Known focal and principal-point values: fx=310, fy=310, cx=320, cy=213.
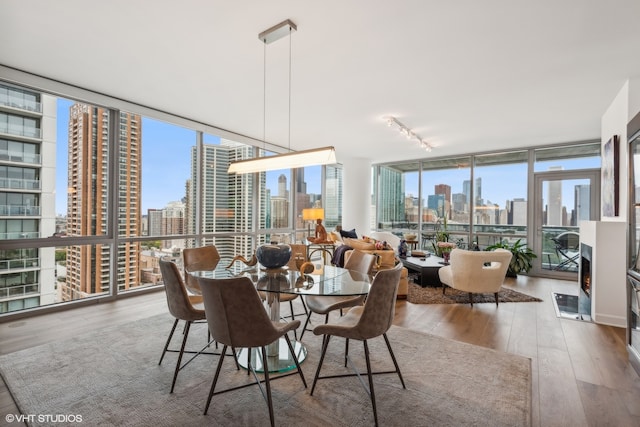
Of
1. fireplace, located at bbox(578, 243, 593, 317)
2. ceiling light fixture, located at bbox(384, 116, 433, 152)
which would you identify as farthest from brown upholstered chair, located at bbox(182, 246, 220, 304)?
fireplace, located at bbox(578, 243, 593, 317)

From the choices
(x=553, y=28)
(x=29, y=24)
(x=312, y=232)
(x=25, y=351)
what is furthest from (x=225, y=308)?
(x=312, y=232)

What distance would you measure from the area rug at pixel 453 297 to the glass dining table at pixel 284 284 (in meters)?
2.22

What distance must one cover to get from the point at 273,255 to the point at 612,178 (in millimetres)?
4184

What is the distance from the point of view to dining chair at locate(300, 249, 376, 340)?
8.29 ft

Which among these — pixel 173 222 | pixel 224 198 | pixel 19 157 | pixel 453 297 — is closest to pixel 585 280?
pixel 453 297

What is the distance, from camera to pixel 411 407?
1995 mm

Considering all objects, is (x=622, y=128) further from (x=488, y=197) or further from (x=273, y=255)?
(x=273, y=255)

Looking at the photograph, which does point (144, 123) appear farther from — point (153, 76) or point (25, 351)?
point (25, 351)

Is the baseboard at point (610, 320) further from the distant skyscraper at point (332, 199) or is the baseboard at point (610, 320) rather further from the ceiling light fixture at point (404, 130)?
the distant skyscraper at point (332, 199)

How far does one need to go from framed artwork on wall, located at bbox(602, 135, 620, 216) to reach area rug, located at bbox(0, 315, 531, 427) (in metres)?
2.54

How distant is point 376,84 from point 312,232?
4.70 meters

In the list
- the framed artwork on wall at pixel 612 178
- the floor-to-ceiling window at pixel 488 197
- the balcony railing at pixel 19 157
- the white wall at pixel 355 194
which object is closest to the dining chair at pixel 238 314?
the balcony railing at pixel 19 157

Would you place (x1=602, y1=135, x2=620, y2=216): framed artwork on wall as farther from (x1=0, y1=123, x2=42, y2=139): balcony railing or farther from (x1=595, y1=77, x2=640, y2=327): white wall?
(x1=0, y1=123, x2=42, y2=139): balcony railing

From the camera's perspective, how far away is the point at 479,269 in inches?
161
